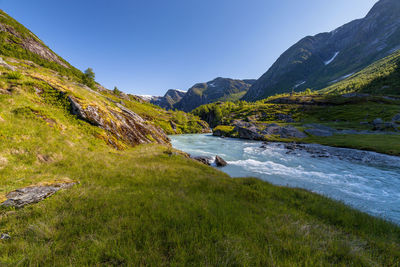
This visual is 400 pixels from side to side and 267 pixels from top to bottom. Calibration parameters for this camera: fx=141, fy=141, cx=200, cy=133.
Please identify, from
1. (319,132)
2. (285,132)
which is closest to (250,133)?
(285,132)

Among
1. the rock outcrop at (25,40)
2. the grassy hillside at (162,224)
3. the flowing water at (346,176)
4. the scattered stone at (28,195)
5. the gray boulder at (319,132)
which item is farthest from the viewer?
the rock outcrop at (25,40)

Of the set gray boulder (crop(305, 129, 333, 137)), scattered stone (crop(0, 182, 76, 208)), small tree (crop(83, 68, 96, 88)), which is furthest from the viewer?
small tree (crop(83, 68, 96, 88))

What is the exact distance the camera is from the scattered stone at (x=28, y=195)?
5.32 m

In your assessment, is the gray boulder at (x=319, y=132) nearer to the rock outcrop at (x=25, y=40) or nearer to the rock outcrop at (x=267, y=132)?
the rock outcrop at (x=267, y=132)

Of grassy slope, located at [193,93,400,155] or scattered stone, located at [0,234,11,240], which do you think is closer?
scattered stone, located at [0,234,11,240]

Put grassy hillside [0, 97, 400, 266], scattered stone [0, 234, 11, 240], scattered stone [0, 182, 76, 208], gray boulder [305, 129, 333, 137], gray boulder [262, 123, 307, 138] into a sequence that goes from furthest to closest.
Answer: gray boulder [262, 123, 307, 138], gray boulder [305, 129, 333, 137], scattered stone [0, 182, 76, 208], scattered stone [0, 234, 11, 240], grassy hillside [0, 97, 400, 266]

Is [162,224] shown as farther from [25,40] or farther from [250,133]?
[25,40]

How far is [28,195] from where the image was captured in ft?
19.0

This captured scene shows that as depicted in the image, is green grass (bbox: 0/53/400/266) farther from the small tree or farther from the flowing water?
the small tree

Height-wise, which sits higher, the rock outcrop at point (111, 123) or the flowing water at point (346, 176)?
the rock outcrop at point (111, 123)

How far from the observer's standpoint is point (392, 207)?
1130cm

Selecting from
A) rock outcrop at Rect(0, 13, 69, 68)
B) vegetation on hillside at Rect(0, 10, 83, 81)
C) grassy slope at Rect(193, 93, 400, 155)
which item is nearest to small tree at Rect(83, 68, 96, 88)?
vegetation on hillside at Rect(0, 10, 83, 81)

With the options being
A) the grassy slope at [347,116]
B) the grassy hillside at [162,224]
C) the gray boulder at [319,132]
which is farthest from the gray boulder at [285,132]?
the grassy hillside at [162,224]

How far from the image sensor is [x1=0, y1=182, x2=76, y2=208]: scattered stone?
5316 mm
